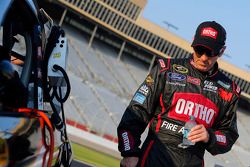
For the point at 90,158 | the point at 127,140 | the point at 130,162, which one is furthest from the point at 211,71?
the point at 90,158

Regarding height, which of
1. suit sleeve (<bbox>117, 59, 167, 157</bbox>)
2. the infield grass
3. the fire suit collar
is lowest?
the infield grass

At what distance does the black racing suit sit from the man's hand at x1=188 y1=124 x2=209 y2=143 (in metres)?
0.20

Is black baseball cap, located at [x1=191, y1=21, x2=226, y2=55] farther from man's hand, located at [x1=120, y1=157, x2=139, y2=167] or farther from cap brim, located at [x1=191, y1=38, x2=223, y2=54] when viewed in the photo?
man's hand, located at [x1=120, y1=157, x2=139, y2=167]

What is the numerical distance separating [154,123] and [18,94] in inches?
74.6

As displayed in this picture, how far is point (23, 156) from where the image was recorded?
2.81 metres

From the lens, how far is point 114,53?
4631 cm

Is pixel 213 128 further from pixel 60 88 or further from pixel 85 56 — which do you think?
pixel 85 56

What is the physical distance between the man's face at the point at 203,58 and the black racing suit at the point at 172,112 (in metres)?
0.09

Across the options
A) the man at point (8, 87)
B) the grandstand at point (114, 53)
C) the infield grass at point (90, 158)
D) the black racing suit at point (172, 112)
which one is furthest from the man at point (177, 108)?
the grandstand at point (114, 53)

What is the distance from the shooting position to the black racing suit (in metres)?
4.61

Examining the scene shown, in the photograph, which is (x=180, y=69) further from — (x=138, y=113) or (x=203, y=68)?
(x=138, y=113)

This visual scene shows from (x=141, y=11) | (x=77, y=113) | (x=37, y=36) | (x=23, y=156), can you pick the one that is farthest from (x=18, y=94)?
(x=141, y=11)

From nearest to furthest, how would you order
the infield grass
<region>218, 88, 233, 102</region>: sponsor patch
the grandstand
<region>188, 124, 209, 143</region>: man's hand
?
1. <region>188, 124, 209, 143</region>: man's hand
2. <region>218, 88, 233, 102</region>: sponsor patch
3. the infield grass
4. the grandstand

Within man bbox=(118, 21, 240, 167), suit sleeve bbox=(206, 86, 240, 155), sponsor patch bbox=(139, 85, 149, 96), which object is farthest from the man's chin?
sponsor patch bbox=(139, 85, 149, 96)
